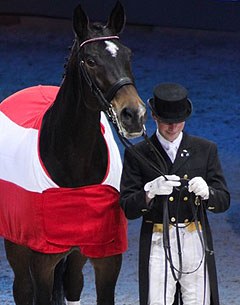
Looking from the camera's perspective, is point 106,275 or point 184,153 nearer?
point 184,153

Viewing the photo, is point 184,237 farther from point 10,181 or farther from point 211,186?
point 10,181

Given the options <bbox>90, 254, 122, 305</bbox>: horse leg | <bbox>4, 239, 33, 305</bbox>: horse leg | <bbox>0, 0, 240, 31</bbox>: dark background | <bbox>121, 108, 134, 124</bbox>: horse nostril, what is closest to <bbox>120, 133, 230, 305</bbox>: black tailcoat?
<bbox>90, 254, 122, 305</bbox>: horse leg

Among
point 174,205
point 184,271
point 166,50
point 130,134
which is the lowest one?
point 166,50

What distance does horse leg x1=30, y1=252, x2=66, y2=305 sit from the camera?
4680 millimetres

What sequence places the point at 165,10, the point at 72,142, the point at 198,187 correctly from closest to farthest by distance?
the point at 198,187, the point at 72,142, the point at 165,10

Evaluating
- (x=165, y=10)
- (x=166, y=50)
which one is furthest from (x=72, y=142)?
(x=166, y=50)

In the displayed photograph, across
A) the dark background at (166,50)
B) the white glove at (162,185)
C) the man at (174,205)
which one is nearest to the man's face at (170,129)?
the man at (174,205)

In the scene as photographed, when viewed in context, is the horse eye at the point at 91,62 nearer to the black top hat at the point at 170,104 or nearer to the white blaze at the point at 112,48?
the white blaze at the point at 112,48

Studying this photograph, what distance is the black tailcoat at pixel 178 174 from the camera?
4.44 metres

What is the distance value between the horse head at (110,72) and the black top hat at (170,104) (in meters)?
0.25

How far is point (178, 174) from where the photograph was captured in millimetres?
4465

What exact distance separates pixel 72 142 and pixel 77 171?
0.39ft

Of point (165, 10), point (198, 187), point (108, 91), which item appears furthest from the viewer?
point (165, 10)

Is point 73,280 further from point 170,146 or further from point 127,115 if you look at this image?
point 127,115
